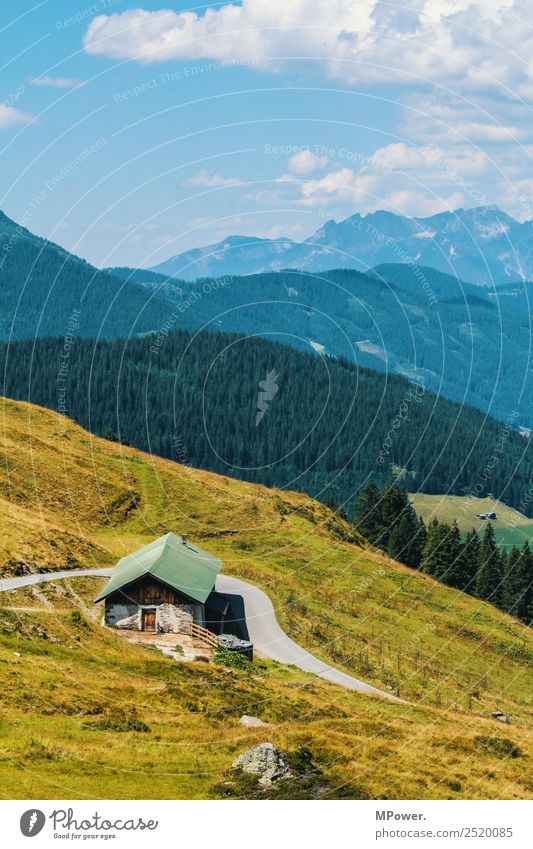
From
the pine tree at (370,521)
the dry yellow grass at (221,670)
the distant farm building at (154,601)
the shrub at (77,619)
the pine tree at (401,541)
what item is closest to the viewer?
the dry yellow grass at (221,670)

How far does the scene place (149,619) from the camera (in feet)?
199

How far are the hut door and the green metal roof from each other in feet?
6.65

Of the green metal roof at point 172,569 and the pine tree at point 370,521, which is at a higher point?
the pine tree at point 370,521

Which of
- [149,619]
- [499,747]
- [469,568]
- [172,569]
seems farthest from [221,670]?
[469,568]

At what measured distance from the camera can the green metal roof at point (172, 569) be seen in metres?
61.1

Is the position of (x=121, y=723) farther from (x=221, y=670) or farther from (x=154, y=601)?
(x=154, y=601)

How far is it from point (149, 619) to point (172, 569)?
13.9ft

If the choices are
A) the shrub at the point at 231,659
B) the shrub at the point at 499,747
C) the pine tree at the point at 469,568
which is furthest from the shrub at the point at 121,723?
the pine tree at the point at 469,568

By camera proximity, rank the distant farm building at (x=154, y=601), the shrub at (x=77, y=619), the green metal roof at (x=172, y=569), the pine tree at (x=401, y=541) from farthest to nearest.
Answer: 1. the pine tree at (x=401, y=541)
2. the green metal roof at (x=172, y=569)
3. the distant farm building at (x=154, y=601)
4. the shrub at (x=77, y=619)

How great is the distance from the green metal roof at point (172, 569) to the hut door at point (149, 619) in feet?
6.65

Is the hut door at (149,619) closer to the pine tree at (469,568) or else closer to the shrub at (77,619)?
the shrub at (77,619)

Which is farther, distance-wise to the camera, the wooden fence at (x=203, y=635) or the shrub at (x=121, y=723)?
→ the wooden fence at (x=203, y=635)
